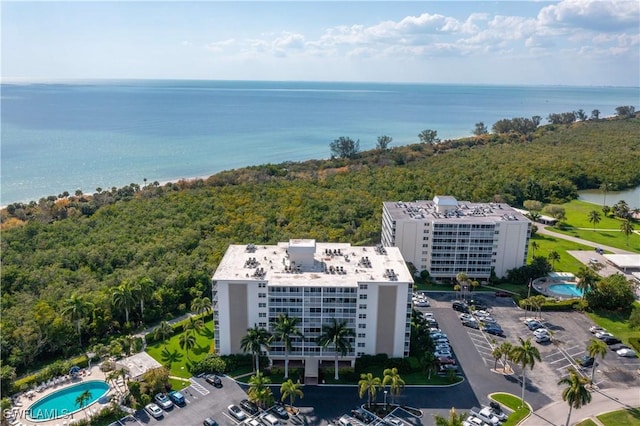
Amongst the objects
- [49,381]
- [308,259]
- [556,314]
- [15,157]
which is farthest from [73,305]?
[15,157]

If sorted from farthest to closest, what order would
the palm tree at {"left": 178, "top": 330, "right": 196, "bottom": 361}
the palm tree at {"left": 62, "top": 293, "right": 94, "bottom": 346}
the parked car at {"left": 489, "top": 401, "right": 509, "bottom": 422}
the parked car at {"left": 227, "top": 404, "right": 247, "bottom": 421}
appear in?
1. the palm tree at {"left": 62, "top": 293, "right": 94, "bottom": 346}
2. the palm tree at {"left": 178, "top": 330, "right": 196, "bottom": 361}
3. the parked car at {"left": 489, "top": 401, "right": 509, "bottom": 422}
4. the parked car at {"left": 227, "top": 404, "right": 247, "bottom": 421}

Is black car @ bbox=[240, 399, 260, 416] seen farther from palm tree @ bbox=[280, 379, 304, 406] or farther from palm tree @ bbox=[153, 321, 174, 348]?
palm tree @ bbox=[153, 321, 174, 348]

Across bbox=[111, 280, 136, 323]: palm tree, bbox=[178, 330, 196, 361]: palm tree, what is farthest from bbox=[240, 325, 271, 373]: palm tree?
bbox=[111, 280, 136, 323]: palm tree

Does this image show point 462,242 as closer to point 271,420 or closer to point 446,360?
point 446,360

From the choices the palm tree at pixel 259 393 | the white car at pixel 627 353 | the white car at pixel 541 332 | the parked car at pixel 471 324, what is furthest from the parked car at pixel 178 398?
the white car at pixel 627 353

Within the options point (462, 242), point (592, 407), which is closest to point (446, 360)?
point (592, 407)

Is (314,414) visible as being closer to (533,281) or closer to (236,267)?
(236,267)
